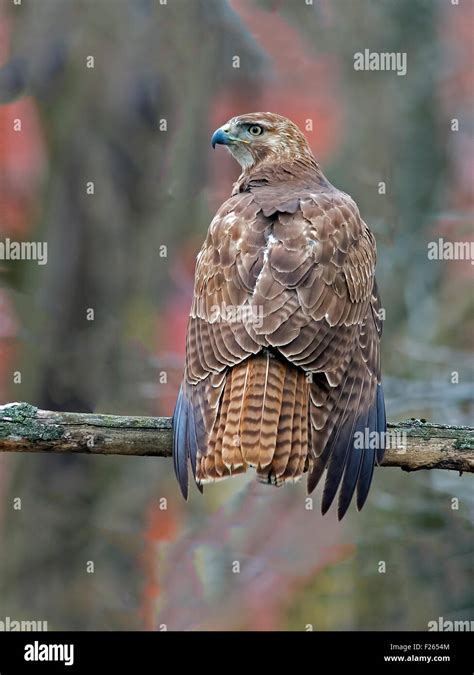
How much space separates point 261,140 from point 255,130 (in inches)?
3.0

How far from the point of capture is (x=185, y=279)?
32.7 feet

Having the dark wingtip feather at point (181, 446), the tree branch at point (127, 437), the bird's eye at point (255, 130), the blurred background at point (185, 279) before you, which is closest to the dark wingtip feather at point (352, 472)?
the tree branch at point (127, 437)

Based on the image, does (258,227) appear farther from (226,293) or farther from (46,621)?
(46,621)

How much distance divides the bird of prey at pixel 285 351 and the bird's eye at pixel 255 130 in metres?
0.97

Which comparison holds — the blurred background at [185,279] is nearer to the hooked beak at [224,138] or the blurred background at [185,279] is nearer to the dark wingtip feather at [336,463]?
the hooked beak at [224,138]

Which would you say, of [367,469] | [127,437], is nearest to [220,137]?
[127,437]

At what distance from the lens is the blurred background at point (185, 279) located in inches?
353

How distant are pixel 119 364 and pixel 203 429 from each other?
3.97 m

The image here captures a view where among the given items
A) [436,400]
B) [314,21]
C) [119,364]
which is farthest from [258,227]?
[314,21]

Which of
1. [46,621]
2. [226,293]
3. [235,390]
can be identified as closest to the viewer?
[235,390]

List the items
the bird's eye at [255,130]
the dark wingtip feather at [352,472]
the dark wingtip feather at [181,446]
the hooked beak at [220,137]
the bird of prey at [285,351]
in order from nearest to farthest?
the bird of prey at [285,351] < the dark wingtip feather at [181,446] < the dark wingtip feather at [352,472] < the hooked beak at [220,137] < the bird's eye at [255,130]

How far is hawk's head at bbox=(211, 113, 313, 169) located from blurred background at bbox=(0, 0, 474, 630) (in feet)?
6.83

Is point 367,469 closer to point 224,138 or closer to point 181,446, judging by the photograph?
point 181,446

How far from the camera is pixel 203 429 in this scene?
5660 mm
